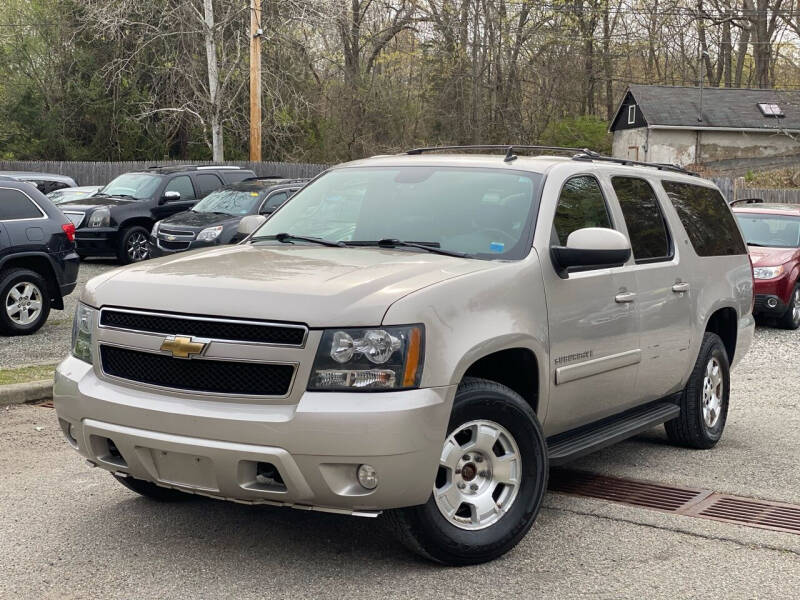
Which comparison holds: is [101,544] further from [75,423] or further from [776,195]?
[776,195]

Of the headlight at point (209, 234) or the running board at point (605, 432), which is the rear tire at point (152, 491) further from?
the headlight at point (209, 234)

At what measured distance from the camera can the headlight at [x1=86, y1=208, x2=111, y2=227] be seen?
1962 centimetres

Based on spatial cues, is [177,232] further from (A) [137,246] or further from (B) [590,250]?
(B) [590,250]

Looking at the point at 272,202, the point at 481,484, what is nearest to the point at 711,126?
the point at 272,202

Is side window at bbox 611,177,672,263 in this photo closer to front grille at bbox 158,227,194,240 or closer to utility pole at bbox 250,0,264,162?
front grille at bbox 158,227,194,240

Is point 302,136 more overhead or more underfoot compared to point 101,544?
more overhead

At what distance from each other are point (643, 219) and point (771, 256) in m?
9.09

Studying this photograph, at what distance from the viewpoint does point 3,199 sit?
37.7ft

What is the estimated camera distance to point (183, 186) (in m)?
20.9

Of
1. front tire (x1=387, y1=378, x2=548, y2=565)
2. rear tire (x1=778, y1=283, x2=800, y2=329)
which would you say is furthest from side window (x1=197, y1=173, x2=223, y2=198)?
front tire (x1=387, y1=378, x2=548, y2=565)

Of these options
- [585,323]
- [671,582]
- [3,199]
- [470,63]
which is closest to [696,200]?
[585,323]

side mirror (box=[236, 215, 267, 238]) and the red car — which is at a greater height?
side mirror (box=[236, 215, 267, 238])

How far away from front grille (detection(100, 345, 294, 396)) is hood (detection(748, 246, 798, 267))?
1162 centimetres

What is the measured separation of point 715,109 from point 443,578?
181 feet
